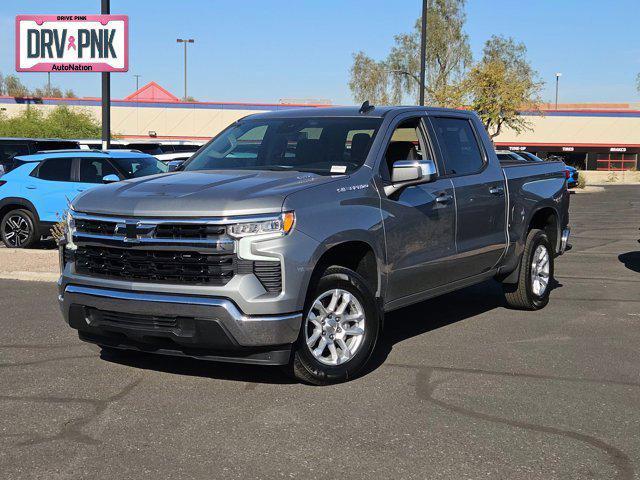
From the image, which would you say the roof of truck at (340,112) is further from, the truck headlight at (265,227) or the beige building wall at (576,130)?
the beige building wall at (576,130)

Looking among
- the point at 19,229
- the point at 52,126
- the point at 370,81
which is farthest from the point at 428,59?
the point at 19,229

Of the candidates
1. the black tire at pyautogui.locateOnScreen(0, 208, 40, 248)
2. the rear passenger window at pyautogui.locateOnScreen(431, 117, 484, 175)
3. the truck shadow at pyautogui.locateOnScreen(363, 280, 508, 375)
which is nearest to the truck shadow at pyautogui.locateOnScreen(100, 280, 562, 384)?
the truck shadow at pyautogui.locateOnScreen(363, 280, 508, 375)

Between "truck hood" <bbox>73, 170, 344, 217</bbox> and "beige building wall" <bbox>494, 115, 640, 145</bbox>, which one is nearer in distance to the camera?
"truck hood" <bbox>73, 170, 344, 217</bbox>

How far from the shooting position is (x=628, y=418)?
211 inches

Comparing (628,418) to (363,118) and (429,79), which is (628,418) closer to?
(363,118)

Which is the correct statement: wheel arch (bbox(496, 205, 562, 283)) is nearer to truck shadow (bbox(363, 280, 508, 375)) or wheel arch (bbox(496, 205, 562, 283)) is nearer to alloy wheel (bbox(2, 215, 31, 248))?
truck shadow (bbox(363, 280, 508, 375))

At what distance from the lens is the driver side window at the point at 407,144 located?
7.13 m

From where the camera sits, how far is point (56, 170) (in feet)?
48.2

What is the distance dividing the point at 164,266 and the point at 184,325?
0.42 meters

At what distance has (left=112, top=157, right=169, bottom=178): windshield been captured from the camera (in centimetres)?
1479

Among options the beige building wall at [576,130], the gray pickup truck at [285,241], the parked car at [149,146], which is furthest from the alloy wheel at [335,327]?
the beige building wall at [576,130]

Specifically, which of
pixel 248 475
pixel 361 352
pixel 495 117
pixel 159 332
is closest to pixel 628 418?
pixel 361 352

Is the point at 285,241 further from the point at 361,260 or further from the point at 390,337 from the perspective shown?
the point at 390,337

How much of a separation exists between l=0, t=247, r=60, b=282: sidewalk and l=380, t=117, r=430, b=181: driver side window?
18.2 ft
